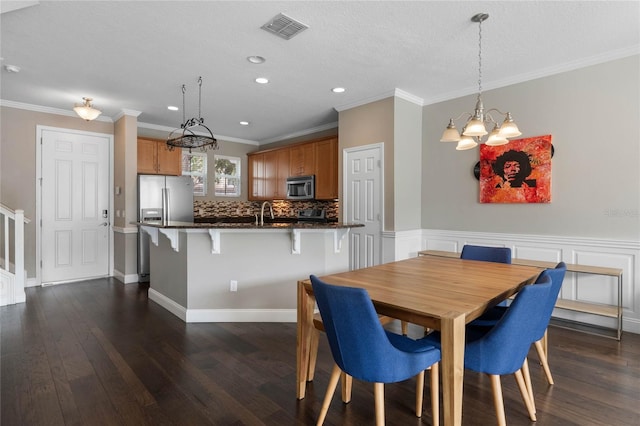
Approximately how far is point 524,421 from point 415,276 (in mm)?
978

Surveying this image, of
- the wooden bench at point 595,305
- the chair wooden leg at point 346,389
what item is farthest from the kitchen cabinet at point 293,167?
the chair wooden leg at point 346,389

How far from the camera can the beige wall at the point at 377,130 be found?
4388 mm

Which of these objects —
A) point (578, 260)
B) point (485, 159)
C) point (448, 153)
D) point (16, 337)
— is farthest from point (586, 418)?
point (16, 337)

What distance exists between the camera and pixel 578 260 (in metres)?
3.53

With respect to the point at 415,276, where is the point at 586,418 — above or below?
below

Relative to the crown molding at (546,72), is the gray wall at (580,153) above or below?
below

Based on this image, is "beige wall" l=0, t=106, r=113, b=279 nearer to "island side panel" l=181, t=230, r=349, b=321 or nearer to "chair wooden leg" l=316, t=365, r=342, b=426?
"island side panel" l=181, t=230, r=349, b=321

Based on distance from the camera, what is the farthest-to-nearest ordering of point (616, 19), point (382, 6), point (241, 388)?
point (616, 19) < point (382, 6) < point (241, 388)

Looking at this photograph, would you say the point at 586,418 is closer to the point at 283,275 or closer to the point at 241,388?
the point at 241,388

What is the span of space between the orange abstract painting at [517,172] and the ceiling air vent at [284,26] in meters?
2.61

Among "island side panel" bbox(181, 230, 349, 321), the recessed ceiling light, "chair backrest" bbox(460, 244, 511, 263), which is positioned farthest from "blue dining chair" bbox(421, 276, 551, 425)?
the recessed ceiling light

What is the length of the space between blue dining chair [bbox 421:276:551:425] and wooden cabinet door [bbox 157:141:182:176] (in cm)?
562

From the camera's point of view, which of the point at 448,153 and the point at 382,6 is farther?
the point at 448,153

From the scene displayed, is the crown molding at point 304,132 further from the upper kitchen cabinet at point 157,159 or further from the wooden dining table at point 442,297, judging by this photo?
the wooden dining table at point 442,297
